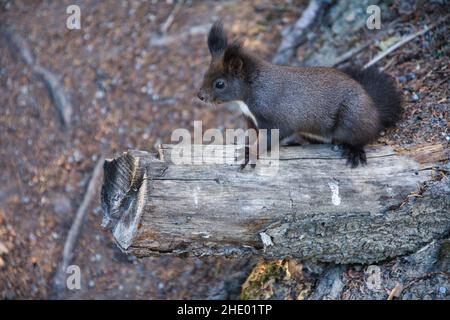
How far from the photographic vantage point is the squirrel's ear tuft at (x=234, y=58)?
325 centimetres

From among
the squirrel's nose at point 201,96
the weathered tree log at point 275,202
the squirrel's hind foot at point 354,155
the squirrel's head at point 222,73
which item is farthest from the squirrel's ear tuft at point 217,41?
the squirrel's hind foot at point 354,155

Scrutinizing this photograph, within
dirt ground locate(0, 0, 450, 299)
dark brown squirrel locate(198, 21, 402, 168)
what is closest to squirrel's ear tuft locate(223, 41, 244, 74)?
dark brown squirrel locate(198, 21, 402, 168)

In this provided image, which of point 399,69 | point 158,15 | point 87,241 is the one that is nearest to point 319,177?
point 399,69

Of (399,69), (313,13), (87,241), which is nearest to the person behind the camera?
(399,69)

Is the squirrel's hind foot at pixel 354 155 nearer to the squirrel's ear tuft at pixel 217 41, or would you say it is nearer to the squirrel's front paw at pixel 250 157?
the squirrel's front paw at pixel 250 157

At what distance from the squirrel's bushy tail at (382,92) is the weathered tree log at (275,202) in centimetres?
41

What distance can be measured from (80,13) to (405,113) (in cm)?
392

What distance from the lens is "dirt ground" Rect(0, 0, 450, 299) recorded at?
4105 mm

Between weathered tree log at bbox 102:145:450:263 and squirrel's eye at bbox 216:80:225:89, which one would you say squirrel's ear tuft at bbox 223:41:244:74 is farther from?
weathered tree log at bbox 102:145:450:263

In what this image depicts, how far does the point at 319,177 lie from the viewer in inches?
113

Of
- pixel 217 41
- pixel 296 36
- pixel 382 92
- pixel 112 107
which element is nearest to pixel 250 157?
pixel 217 41

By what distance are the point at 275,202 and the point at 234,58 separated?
106cm

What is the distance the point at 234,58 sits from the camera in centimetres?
330

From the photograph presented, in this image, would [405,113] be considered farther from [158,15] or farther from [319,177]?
[158,15]
